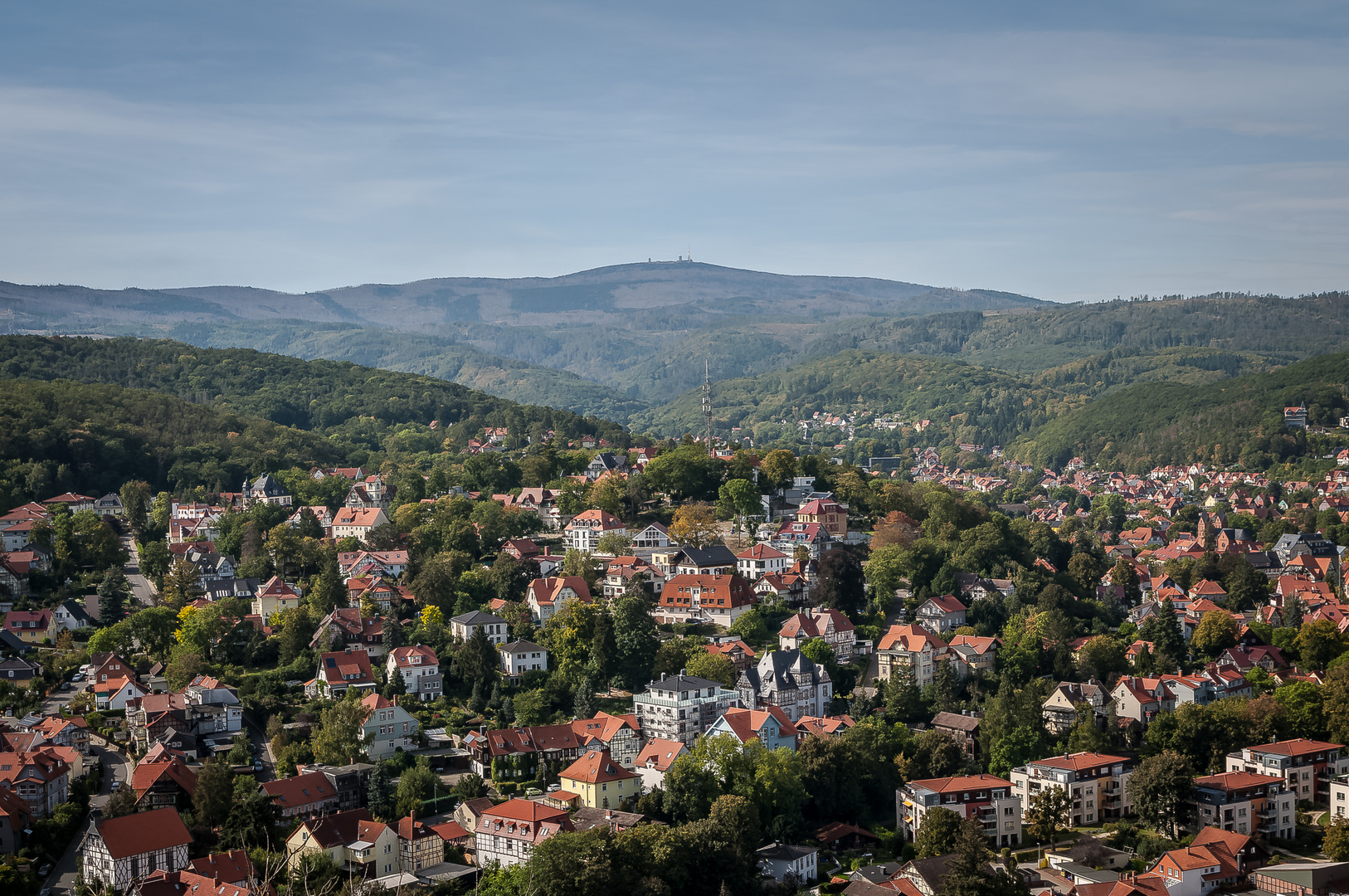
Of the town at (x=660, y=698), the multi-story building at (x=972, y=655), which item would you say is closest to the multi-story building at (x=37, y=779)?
the town at (x=660, y=698)

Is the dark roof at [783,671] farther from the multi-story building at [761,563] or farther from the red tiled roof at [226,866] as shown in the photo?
the red tiled roof at [226,866]

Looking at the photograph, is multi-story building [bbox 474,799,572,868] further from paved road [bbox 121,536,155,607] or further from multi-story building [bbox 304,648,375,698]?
paved road [bbox 121,536,155,607]

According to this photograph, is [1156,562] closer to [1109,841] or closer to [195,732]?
[1109,841]

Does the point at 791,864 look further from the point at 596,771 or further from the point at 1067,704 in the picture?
the point at 1067,704

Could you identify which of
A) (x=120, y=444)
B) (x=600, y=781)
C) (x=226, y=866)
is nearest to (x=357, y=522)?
(x=120, y=444)

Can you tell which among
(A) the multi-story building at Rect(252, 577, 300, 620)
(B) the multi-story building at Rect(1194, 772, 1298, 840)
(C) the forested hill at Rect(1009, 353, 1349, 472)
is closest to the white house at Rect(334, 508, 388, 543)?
(A) the multi-story building at Rect(252, 577, 300, 620)
